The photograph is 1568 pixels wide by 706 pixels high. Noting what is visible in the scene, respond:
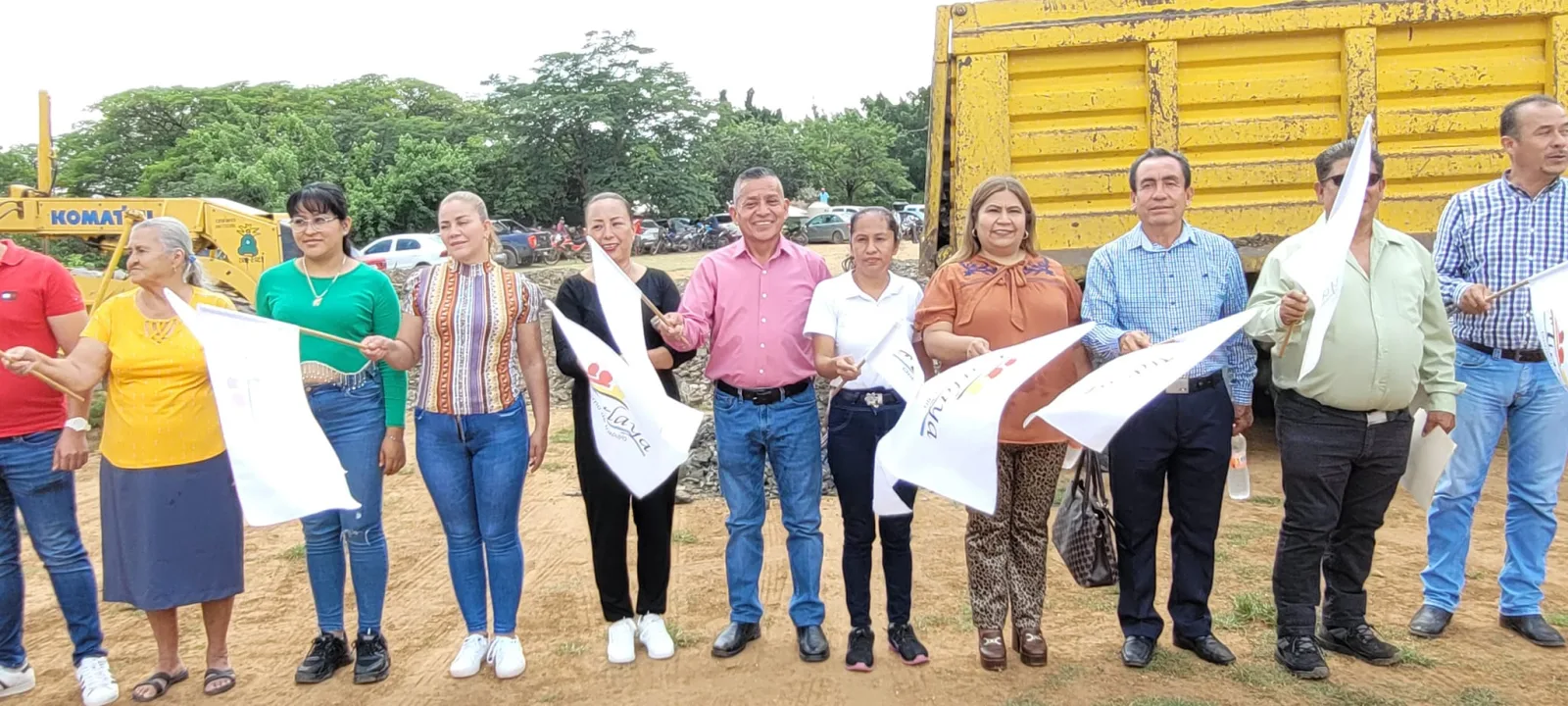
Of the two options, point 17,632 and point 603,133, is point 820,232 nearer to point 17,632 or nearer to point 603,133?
point 603,133

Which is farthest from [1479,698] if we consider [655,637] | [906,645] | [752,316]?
[655,637]

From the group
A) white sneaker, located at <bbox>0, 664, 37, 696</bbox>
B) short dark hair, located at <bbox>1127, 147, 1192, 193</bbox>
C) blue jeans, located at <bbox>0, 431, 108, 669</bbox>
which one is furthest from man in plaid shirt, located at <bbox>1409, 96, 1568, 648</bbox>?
white sneaker, located at <bbox>0, 664, 37, 696</bbox>

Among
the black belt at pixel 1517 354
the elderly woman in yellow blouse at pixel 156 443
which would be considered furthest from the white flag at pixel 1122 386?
the elderly woman in yellow blouse at pixel 156 443

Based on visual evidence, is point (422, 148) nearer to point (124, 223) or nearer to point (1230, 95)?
point (124, 223)

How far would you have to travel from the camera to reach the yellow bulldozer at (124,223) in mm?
12537

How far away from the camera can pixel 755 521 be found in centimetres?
399

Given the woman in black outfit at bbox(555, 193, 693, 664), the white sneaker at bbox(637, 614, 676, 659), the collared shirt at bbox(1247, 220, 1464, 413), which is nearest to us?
the collared shirt at bbox(1247, 220, 1464, 413)

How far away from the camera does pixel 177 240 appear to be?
3.80 m

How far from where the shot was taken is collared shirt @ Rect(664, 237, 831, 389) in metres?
3.84

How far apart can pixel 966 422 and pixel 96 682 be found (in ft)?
10.5

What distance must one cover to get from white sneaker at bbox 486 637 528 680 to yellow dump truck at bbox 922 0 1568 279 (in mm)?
3346

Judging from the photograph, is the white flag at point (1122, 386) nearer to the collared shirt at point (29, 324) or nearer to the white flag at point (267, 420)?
the white flag at point (267, 420)

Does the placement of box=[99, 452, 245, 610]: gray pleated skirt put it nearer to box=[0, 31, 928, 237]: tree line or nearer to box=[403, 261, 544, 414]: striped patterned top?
box=[403, 261, 544, 414]: striped patterned top

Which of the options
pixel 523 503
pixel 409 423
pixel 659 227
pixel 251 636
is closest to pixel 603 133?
pixel 659 227
